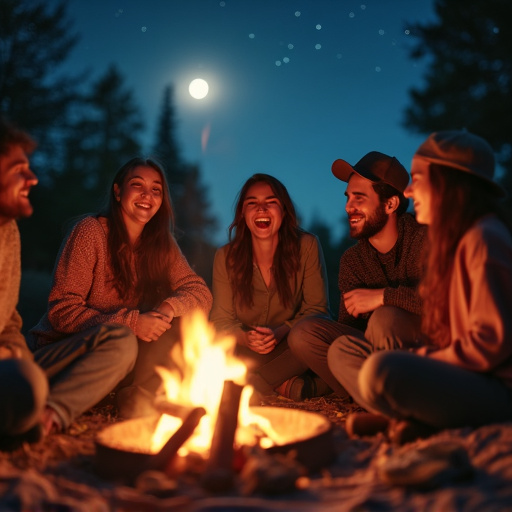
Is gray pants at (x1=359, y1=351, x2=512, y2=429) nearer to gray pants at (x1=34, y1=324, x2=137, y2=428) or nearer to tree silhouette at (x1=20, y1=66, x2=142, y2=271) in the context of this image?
gray pants at (x1=34, y1=324, x2=137, y2=428)

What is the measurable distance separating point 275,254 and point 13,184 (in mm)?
2658

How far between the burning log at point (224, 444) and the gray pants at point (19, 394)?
998 millimetres

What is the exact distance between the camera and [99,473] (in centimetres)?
306

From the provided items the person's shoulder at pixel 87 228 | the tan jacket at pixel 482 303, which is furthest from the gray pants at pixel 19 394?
the tan jacket at pixel 482 303

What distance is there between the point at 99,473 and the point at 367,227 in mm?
3002

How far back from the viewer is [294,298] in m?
5.59

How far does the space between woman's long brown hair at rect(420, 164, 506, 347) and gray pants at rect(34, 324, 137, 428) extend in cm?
203

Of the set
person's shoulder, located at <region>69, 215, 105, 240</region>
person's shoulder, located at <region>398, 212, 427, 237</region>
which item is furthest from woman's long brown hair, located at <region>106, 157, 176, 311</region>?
person's shoulder, located at <region>398, 212, 427, 237</region>

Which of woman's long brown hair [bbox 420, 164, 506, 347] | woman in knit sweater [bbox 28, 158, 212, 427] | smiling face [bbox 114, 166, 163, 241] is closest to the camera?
woman's long brown hair [bbox 420, 164, 506, 347]

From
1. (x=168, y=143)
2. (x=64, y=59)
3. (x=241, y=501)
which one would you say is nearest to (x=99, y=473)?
(x=241, y=501)

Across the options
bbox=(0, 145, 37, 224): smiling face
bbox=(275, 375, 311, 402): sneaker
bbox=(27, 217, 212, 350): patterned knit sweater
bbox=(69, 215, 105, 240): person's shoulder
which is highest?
bbox=(0, 145, 37, 224): smiling face

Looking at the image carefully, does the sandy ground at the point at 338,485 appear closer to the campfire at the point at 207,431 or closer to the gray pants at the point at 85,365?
the campfire at the point at 207,431

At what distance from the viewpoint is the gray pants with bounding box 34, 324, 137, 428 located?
369 centimetres

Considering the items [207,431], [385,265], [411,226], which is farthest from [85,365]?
[411,226]
